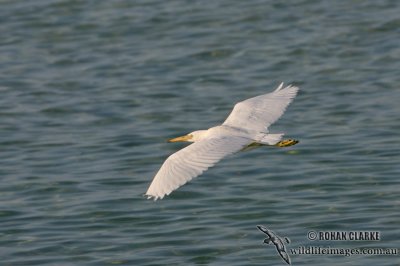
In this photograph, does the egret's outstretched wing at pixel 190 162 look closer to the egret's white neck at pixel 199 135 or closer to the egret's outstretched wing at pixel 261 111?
the egret's white neck at pixel 199 135

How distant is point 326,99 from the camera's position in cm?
1300

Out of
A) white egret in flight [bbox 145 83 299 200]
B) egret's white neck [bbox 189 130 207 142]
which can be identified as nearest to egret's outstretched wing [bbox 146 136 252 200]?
white egret in flight [bbox 145 83 299 200]

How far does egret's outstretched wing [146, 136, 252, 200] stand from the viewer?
7664mm

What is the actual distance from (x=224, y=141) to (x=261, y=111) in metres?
1.42

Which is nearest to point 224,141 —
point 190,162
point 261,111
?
point 190,162

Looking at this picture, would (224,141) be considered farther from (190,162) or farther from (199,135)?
(199,135)

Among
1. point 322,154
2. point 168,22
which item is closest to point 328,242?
point 322,154

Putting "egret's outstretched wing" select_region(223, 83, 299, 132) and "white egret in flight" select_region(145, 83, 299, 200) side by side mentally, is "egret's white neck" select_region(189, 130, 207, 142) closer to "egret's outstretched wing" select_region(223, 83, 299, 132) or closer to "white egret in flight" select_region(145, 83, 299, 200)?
"white egret in flight" select_region(145, 83, 299, 200)

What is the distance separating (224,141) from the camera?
27.6 feet

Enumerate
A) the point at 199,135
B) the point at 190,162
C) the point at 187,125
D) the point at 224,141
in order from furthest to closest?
the point at 187,125 → the point at 199,135 → the point at 224,141 → the point at 190,162

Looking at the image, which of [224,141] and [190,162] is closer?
[190,162]

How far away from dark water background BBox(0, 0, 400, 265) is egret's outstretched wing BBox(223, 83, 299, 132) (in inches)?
30.7

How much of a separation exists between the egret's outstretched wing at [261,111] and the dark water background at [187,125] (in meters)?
0.78

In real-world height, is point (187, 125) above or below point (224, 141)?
below
